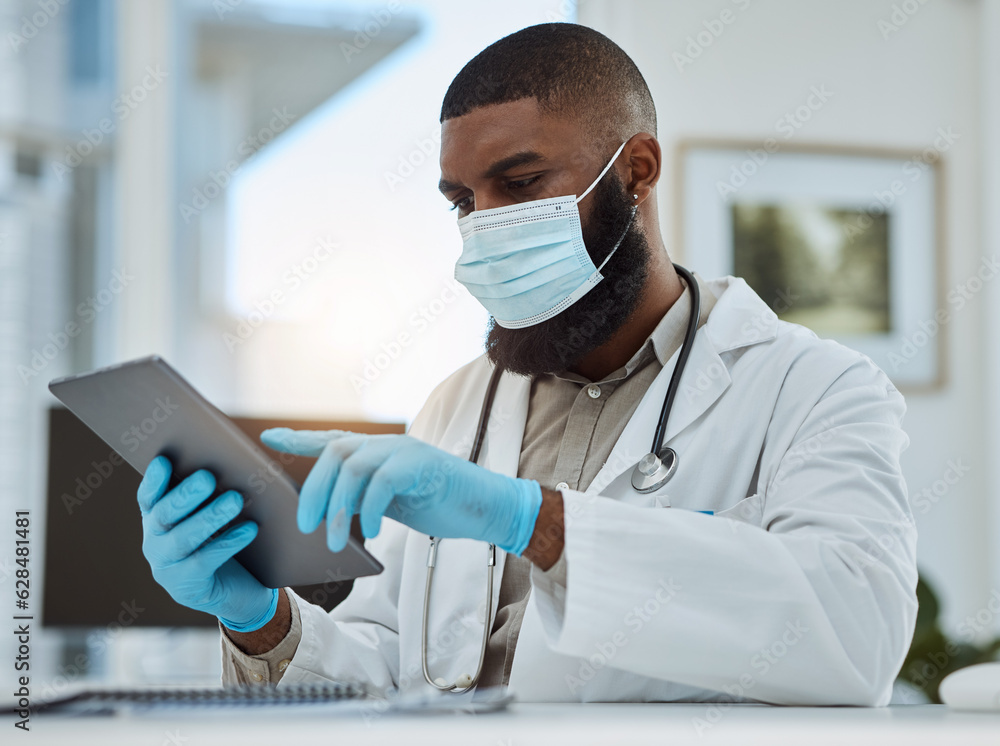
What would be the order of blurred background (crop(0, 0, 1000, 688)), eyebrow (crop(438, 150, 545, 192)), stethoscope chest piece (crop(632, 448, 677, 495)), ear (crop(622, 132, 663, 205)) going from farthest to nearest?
blurred background (crop(0, 0, 1000, 688)) < ear (crop(622, 132, 663, 205)) < eyebrow (crop(438, 150, 545, 192)) < stethoscope chest piece (crop(632, 448, 677, 495))

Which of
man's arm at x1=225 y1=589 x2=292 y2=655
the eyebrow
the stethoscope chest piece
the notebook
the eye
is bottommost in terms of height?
man's arm at x1=225 y1=589 x2=292 y2=655

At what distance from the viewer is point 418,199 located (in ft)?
8.79

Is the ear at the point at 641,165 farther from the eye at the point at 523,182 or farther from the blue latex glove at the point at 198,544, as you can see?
the blue latex glove at the point at 198,544

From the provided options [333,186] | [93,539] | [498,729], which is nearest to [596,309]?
[498,729]

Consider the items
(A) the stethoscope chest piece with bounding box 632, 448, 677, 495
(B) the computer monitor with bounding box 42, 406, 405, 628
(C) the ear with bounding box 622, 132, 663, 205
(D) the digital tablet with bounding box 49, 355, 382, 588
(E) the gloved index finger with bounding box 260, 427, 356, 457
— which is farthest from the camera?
(B) the computer monitor with bounding box 42, 406, 405, 628

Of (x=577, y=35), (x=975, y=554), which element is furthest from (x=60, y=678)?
(x=975, y=554)

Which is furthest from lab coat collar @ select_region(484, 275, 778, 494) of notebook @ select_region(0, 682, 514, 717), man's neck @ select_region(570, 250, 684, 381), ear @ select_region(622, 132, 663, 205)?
notebook @ select_region(0, 682, 514, 717)

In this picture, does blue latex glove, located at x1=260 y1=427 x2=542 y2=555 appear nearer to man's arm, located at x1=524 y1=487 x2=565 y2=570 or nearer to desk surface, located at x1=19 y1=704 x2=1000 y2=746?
man's arm, located at x1=524 y1=487 x2=565 y2=570

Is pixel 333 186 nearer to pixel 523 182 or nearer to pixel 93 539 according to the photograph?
pixel 93 539

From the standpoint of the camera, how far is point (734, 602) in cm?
88

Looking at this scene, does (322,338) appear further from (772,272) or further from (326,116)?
(772,272)

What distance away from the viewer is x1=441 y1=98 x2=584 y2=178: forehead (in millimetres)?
1330

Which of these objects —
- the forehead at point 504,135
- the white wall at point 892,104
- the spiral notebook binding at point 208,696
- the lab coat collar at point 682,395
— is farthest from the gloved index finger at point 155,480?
the white wall at point 892,104

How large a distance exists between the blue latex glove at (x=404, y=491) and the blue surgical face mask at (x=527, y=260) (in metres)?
0.49
